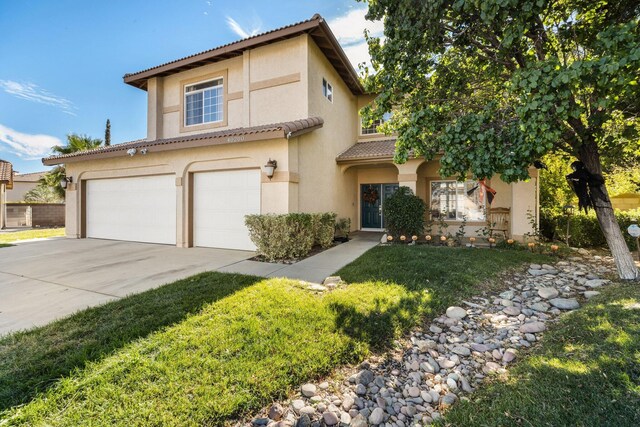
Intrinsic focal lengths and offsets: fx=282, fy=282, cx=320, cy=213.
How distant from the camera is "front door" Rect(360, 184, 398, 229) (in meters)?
14.3

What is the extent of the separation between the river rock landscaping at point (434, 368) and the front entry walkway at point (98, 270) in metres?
2.81

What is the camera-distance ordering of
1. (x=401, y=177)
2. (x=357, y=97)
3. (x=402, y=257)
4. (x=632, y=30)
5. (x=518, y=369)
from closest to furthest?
(x=518, y=369), (x=632, y=30), (x=402, y=257), (x=401, y=177), (x=357, y=97)

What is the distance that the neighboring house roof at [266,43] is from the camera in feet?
30.4

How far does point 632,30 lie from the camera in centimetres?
407

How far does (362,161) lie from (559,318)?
902 cm

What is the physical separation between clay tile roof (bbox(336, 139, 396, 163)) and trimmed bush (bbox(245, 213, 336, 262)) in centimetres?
468

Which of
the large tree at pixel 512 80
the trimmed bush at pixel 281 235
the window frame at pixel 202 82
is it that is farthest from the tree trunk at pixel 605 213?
the window frame at pixel 202 82

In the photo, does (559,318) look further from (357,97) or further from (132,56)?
(132,56)

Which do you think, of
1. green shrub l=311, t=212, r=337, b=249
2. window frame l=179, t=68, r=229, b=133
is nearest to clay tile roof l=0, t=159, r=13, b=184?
window frame l=179, t=68, r=229, b=133

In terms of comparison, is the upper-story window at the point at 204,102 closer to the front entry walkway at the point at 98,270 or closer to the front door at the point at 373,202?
the front entry walkway at the point at 98,270

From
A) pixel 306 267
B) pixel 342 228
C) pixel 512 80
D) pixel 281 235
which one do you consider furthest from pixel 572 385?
pixel 342 228

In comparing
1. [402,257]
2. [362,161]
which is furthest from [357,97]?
[402,257]

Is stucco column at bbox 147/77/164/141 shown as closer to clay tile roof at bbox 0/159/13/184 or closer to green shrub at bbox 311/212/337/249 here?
green shrub at bbox 311/212/337/249

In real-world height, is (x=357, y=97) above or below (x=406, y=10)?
above
